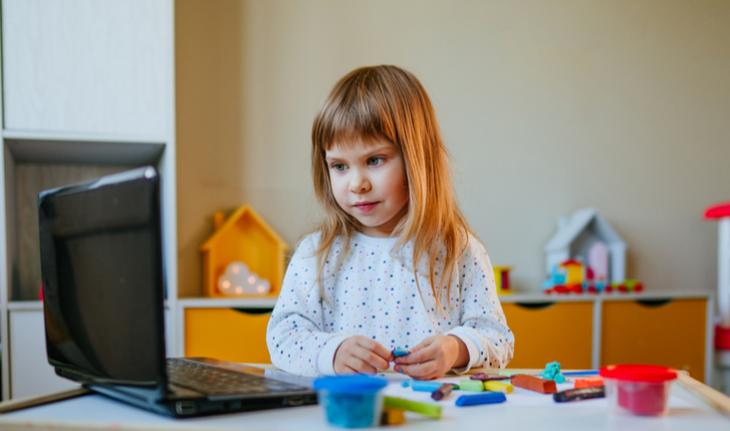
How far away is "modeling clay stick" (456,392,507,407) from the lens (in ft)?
2.35

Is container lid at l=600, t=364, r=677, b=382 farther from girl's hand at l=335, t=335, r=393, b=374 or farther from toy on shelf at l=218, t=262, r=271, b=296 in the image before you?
toy on shelf at l=218, t=262, r=271, b=296

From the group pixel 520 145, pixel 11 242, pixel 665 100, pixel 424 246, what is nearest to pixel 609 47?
pixel 665 100

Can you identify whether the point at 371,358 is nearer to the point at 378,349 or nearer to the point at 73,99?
the point at 378,349

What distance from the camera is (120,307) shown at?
654 millimetres

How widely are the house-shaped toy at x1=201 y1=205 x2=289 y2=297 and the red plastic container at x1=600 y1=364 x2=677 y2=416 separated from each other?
5.18 ft

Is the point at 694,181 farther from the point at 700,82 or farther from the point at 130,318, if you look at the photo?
the point at 130,318

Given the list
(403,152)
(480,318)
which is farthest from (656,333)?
(403,152)

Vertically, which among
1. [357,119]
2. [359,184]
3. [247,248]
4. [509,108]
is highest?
[509,108]

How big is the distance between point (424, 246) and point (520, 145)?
1474 millimetres

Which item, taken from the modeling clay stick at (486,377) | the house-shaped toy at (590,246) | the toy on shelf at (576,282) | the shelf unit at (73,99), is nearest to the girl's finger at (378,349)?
the modeling clay stick at (486,377)

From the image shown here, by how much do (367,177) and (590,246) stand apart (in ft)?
5.43

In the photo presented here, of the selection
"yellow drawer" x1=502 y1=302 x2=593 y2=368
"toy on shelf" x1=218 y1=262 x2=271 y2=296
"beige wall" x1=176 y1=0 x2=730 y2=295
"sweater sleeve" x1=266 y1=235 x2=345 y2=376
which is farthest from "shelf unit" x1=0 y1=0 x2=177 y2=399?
"yellow drawer" x1=502 y1=302 x2=593 y2=368

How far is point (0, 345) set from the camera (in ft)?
5.99

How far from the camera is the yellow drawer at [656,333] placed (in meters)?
2.36
